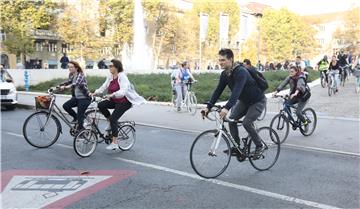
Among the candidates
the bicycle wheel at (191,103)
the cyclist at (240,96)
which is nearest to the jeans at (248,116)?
the cyclist at (240,96)

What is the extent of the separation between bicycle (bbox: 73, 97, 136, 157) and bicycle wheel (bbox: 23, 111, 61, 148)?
85 centimetres

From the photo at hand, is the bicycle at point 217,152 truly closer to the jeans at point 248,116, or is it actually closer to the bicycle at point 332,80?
the jeans at point 248,116

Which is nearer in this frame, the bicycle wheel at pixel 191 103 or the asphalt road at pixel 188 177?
the asphalt road at pixel 188 177

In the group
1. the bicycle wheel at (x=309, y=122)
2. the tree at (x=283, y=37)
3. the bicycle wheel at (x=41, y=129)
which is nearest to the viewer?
the bicycle wheel at (x=41, y=129)

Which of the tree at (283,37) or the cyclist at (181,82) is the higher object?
the tree at (283,37)

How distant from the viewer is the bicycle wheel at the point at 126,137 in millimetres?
8398

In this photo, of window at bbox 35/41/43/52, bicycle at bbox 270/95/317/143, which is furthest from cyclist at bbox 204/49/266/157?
window at bbox 35/41/43/52

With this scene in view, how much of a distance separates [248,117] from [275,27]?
65.8 meters

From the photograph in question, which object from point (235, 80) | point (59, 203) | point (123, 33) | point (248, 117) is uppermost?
point (123, 33)

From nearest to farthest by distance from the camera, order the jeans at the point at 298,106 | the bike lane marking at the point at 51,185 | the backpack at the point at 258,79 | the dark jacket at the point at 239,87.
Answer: the bike lane marking at the point at 51,185 → the dark jacket at the point at 239,87 → the backpack at the point at 258,79 → the jeans at the point at 298,106

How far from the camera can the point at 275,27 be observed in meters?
69.8

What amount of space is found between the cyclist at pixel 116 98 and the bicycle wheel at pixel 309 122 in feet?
13.1

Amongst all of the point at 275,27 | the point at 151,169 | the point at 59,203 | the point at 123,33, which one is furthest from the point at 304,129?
the point at 275,27

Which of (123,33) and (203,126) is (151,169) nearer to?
(203,126)
